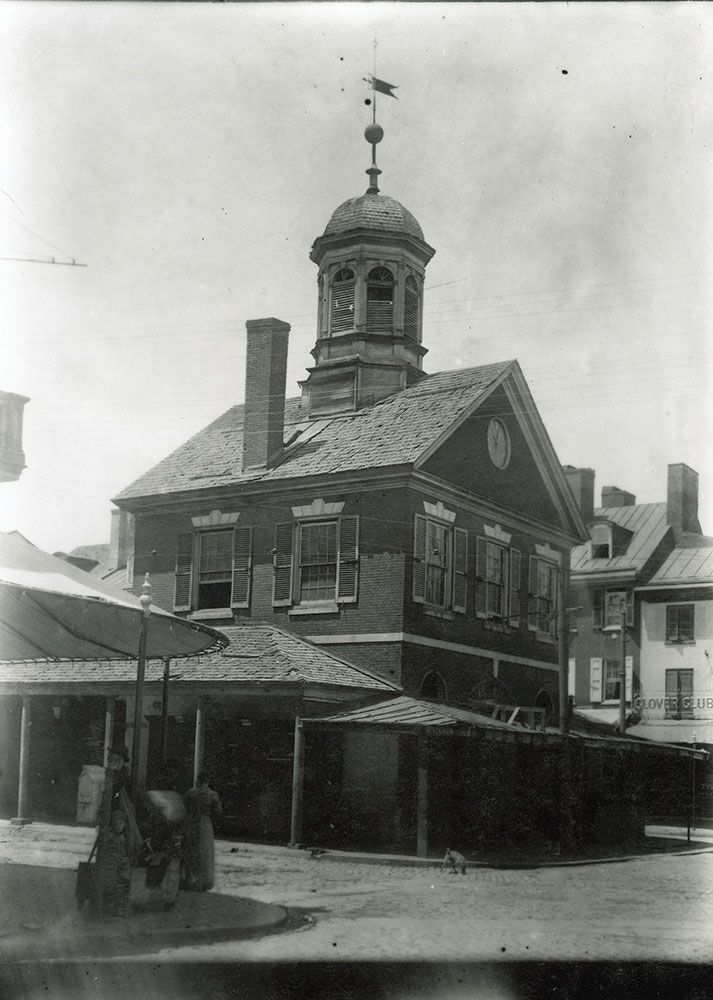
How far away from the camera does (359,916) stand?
11.3m

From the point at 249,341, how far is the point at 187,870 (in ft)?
38.7

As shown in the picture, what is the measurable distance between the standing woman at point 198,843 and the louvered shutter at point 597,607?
3008 cm

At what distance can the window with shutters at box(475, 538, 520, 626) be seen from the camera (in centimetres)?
2223

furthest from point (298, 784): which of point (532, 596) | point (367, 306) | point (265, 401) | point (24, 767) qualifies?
point (367, 306)

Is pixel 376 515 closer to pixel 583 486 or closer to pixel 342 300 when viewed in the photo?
pixel 342 300

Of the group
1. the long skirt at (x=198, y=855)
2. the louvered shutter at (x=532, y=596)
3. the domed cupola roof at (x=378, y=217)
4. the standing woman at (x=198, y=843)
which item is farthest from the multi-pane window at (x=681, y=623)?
the long skirt at (x=198, y=855)

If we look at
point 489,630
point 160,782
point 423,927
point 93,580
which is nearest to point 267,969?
point 423,927

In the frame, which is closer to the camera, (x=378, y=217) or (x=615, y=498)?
(x=378, y=217)

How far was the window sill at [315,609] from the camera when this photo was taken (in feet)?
67.3

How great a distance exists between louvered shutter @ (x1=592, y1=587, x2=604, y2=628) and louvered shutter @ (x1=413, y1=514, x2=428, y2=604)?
21.8 metres

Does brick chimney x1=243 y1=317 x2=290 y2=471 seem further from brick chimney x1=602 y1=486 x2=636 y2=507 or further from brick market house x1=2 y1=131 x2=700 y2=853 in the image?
brick chimney x1=602 y1=486 x2=636 y2=507

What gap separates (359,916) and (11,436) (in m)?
6.29

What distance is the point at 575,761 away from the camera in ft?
66.5

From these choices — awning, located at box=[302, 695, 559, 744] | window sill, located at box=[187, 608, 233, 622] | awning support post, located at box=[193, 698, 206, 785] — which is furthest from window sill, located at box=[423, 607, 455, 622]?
awning support post, located at box=[193, 698, 206, 785]
